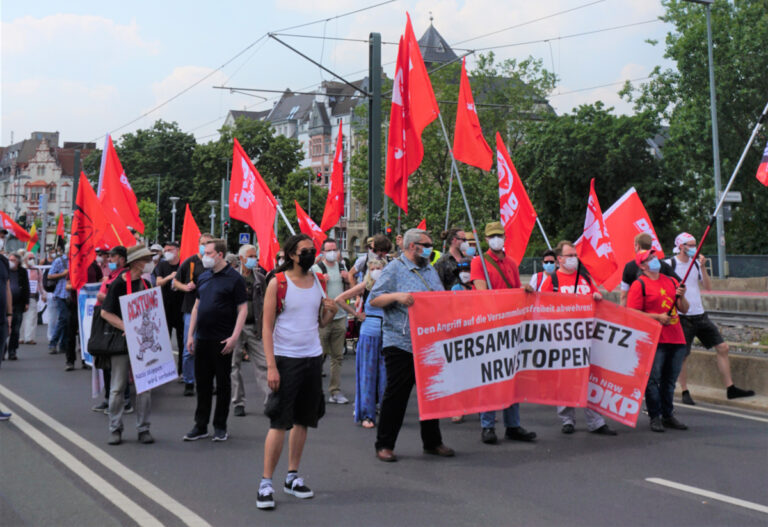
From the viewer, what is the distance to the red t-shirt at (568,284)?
8602 millimetres

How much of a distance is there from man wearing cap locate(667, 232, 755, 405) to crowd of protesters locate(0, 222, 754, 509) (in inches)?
0.6

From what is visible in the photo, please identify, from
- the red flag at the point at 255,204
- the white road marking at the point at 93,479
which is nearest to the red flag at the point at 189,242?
the red flag at the point at 255,204

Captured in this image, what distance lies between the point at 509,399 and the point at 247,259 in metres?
3.96

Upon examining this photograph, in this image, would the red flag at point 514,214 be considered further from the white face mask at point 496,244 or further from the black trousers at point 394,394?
the black trousers at point 394,394

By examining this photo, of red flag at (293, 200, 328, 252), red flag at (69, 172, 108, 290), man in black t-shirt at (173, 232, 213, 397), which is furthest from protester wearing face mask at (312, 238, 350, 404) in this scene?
red flag at (293, 200, 328, 252)

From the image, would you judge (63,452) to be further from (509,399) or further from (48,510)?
(509,399)

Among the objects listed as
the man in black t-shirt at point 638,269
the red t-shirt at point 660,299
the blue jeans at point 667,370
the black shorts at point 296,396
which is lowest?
the blue jeans at point 667,370

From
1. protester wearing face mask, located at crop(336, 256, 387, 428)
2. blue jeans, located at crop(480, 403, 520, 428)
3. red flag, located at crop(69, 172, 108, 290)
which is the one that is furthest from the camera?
red flag, located at crop(69, 172, 108, 290)

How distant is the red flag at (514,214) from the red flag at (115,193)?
22.2ft

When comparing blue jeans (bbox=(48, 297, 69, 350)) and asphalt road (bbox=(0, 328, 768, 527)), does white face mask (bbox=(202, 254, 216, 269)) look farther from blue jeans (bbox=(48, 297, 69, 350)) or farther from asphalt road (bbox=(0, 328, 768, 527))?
blue jeans (bbox=(48, 297, 69, 350))

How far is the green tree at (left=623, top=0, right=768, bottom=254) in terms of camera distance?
4416 centimetres

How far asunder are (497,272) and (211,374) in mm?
2732

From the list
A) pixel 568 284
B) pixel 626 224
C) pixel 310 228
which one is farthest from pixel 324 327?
pixel 310 228

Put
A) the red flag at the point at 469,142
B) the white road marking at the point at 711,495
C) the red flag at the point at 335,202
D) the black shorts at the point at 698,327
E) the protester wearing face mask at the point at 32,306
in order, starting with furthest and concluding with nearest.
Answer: the red flag at the point at 335,202
the protester wearing face mask at the point at 32,306
the red flag at the point at 469,142
the black shorts at the point at 698,327
the white road marking at the point at 711,495
